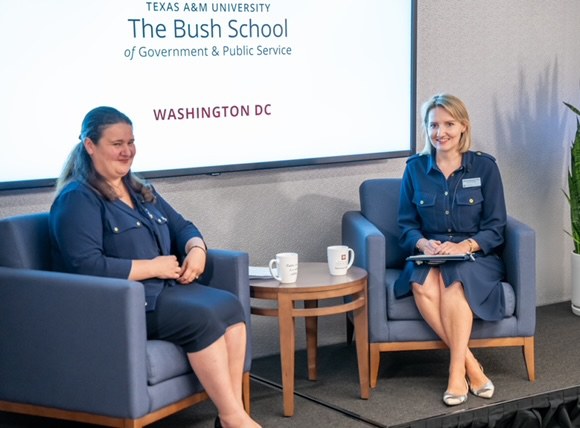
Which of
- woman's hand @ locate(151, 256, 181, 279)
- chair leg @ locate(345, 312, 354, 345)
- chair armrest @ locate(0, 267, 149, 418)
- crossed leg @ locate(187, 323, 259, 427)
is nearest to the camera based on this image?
chair armrest @ locate(0, 267, 149, 418)

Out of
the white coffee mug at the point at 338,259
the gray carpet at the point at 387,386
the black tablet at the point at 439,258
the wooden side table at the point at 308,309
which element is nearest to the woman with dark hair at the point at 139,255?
the wooden side table at the point at 308,309

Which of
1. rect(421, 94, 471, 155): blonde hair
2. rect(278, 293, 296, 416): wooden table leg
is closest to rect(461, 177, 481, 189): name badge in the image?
rect(421, 94, 471, 155): blonde hair

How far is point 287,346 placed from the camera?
13.5 feet

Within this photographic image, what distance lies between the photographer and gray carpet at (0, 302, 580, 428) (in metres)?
4.11

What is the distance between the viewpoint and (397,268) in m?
4.79

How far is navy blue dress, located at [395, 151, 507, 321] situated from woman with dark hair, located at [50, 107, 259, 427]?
929 millimetres

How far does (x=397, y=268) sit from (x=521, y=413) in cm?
176

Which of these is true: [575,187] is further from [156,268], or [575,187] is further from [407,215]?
[156,268]

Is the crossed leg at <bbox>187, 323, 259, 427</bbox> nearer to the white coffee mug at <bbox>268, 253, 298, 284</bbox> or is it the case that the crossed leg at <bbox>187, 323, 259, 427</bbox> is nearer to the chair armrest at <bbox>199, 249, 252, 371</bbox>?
the chair armrest at <bbox>199, 249, 252, 371</bbox>

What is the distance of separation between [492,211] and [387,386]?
0.88 metres

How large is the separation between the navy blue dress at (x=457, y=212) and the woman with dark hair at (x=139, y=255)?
0.93 m

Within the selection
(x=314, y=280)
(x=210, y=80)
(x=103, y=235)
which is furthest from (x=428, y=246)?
(x=103, y=235)

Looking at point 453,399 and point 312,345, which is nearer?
point 453,399

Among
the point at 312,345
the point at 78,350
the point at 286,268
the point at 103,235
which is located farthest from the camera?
the point at 312,345
